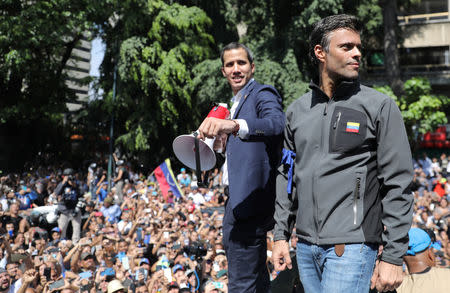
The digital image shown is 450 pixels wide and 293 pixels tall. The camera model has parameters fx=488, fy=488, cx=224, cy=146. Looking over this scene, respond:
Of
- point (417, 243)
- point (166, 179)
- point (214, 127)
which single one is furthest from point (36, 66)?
point (214, 127)

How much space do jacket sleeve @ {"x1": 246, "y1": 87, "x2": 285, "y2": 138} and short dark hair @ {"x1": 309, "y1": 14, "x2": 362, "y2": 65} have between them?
0.41 meters

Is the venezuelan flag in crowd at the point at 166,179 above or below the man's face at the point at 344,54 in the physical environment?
below

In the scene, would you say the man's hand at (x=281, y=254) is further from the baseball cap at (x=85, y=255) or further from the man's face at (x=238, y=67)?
the baseball cap at (x=85, y=255)

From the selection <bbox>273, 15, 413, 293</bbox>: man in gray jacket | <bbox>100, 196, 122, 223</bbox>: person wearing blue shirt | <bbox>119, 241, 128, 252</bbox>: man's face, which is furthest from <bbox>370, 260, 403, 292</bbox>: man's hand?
<bbox>100, 196, 122, 223</bbox>: person wearing blue shirt

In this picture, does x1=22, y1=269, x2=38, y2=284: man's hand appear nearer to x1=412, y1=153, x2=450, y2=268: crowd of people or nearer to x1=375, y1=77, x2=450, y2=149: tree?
x1=412, y1=153, x2=450, y2=268: crowd of people

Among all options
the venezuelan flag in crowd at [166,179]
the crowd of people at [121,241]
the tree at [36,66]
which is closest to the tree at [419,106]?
the crowd of people at [121,241]

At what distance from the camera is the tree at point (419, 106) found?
19.1 m

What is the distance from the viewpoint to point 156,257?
33.3ft

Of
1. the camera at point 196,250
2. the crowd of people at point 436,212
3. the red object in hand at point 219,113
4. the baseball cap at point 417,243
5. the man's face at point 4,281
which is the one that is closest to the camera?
the red object in hand at point 219,113

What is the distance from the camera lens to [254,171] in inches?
103

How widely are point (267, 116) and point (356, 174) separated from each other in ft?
2.23

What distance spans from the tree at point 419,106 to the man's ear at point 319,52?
57.4ft

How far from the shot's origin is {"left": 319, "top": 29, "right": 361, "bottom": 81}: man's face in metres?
2.15

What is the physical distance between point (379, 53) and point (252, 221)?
102 ft
